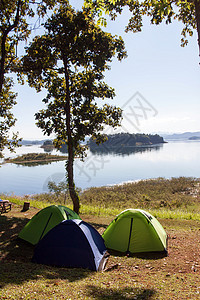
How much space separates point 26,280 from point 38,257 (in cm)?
197

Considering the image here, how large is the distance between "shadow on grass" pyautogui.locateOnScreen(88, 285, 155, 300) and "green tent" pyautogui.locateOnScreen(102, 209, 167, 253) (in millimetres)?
3486

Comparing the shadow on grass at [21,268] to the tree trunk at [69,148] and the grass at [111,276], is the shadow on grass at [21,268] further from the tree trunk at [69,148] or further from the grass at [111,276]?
the tree trunk at [69,148]

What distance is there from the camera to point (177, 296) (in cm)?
503

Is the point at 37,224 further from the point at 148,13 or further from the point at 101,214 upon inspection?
the point at 148,13

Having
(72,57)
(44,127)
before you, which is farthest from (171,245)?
(72,57)

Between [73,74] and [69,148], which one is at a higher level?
[73,74]

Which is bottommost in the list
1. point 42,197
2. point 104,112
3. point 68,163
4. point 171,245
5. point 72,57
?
point 42,197

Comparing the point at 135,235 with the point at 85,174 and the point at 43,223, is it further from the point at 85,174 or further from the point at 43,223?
the point at 85,174

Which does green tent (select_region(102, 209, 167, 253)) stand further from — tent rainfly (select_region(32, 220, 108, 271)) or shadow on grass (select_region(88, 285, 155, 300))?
shadow on grass (select_region(88, 285, 155, 300))

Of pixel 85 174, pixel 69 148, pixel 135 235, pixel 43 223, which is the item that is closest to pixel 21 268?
pixel 43 223

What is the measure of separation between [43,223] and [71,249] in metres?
2.75

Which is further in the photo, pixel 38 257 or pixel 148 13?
pixel 148 13

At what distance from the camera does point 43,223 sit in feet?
32.0

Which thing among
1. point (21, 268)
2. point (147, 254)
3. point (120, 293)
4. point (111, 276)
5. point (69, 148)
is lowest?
point (147, 254)
